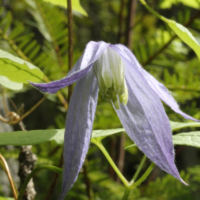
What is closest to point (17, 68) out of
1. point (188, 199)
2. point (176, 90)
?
point (176, 90)

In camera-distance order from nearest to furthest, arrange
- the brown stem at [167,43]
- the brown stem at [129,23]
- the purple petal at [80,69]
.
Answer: the purple petal at [80,69] → the brown stem at [167,43] → the brown stem at [129,23]

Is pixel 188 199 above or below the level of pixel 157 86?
below

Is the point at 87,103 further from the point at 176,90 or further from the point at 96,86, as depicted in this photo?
the point at 176,90

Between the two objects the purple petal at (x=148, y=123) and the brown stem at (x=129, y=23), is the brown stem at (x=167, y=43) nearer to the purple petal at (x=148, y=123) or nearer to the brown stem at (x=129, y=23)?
the brown stem at (x=129, y=23)

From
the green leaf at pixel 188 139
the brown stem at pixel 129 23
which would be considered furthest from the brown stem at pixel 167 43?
the green leaf at pixel 188 139

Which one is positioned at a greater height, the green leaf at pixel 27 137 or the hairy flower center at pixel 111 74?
the hairy flower center at pixel 111 74

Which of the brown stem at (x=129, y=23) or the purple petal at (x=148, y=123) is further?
the brown stem at (x=129, y=23)
